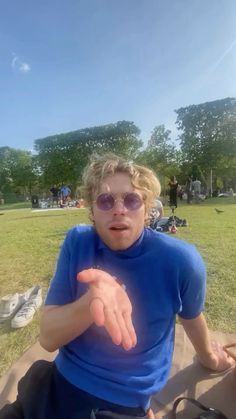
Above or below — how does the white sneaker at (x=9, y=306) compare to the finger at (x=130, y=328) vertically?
below

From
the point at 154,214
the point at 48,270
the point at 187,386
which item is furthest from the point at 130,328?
the point at 48,270

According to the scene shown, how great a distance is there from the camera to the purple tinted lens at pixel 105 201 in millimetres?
1815

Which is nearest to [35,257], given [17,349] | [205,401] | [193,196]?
[17,349]

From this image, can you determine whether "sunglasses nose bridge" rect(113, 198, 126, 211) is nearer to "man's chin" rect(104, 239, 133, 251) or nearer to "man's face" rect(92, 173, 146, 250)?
"man's face" rect(92, 173, 146, 250)

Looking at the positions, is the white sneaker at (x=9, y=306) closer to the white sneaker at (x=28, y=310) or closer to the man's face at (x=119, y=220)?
the white sneaker at (x=28, y=310)

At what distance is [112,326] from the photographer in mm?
1107

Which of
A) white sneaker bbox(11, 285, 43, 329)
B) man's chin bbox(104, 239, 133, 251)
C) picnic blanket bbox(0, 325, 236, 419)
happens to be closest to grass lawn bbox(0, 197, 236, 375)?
white sneaker bbox(11, 285, 43, 329)

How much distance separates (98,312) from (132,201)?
84 centimetres

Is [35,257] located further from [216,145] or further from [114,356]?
[216,145]

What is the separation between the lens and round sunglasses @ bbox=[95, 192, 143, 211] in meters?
1.82

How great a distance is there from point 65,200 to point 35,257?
1015 inches

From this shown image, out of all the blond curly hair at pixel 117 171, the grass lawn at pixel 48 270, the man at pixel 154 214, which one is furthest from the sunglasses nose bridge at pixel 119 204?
the grass lawn at pixel 48 270

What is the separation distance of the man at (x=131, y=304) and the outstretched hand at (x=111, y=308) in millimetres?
405

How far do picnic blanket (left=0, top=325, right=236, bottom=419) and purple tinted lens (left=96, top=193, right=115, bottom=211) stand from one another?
65.9 inches
